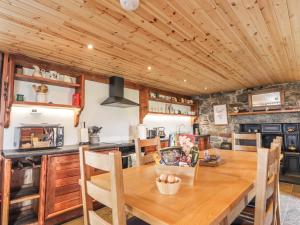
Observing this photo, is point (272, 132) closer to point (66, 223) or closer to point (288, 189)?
point (288, 189)

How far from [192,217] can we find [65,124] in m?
2.88

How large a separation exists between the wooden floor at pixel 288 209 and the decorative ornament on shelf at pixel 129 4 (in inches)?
100

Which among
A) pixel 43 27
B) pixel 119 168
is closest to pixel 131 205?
pixel 119 168

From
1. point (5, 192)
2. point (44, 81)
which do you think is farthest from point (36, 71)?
point (5, 192)

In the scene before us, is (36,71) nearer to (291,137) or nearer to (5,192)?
(5,192)

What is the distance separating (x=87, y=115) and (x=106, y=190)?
2.72 meters

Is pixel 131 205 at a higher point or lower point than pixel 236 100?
lower

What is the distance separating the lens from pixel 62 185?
2.47 metres

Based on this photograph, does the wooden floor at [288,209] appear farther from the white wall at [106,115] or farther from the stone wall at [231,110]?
the stone wall at [231,110]

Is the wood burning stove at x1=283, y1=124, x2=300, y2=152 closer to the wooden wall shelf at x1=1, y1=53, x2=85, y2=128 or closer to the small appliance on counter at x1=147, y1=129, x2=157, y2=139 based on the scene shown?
the small appliance on counter at x1=147, y1=129, x2=157, y2=139

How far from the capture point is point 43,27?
6.49ft

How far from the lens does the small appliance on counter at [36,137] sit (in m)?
2.46

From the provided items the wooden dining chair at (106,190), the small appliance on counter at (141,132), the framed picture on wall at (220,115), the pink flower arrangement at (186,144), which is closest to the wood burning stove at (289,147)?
the framed picture on wall at (220,115)

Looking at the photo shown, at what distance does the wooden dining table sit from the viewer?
0.82 m
